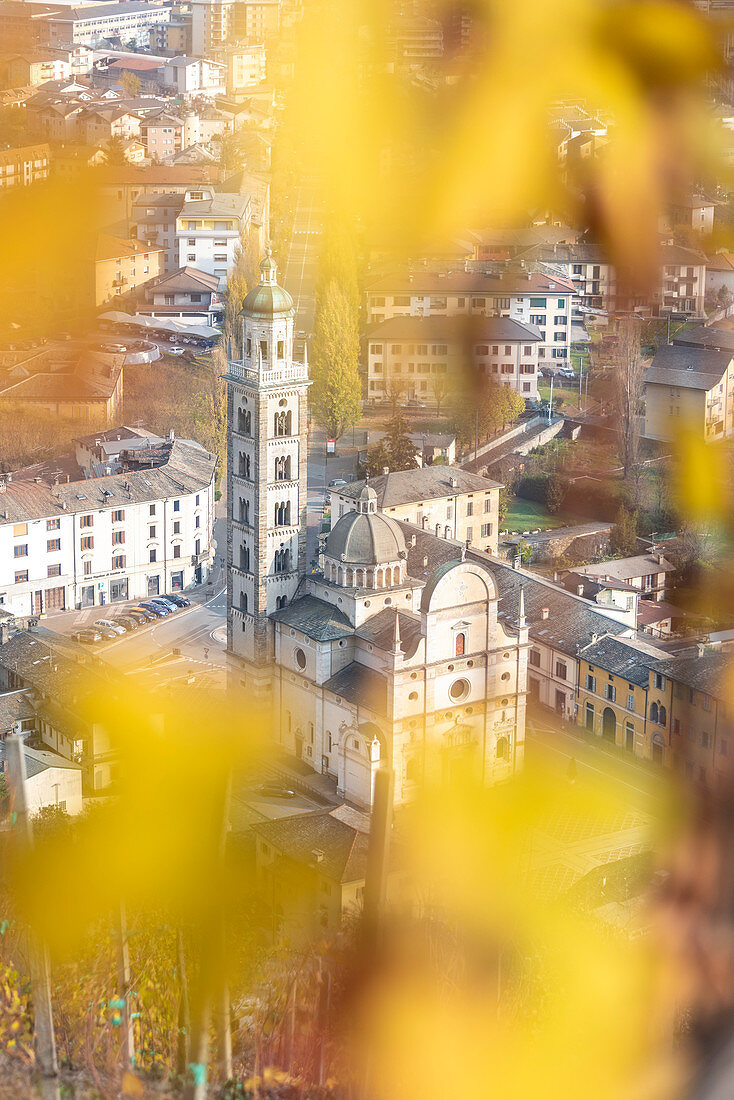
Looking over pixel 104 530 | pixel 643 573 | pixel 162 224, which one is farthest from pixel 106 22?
pixel 643 573

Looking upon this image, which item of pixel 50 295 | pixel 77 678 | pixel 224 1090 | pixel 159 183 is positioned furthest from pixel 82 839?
pixel 159 183

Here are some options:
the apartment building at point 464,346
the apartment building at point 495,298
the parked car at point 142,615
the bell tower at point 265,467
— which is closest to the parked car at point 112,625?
the parked car at point 142,615

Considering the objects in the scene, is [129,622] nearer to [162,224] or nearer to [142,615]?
[142,615]

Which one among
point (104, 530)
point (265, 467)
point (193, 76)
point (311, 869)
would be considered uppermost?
point (193, 76)

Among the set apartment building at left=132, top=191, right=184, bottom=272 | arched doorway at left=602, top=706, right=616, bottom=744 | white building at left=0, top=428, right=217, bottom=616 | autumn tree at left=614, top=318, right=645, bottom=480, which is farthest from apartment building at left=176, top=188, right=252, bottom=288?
autumn tree at left=614, top=318, right=645, bottom=480

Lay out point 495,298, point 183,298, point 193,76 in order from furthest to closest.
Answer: point 193,76
point 183,298
point 495,298

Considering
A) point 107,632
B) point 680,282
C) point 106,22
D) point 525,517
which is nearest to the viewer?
point 680,282
